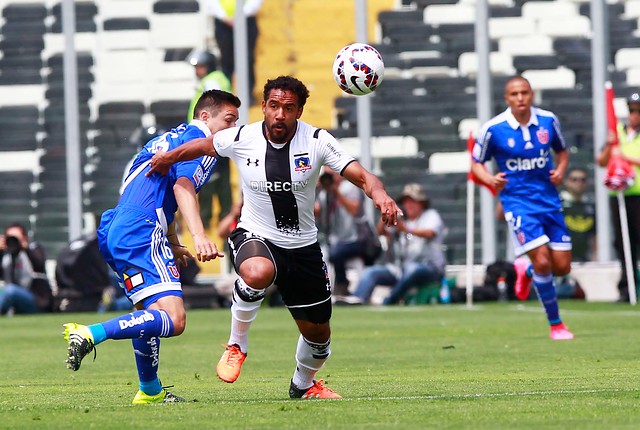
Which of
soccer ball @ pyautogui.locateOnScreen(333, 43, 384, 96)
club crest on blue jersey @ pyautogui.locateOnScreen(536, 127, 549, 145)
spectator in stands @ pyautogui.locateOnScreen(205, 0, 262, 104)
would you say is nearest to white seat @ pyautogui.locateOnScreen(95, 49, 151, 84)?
spectator in stands @ pyautogui.locateOnScreen(205, 0, 262, 104)

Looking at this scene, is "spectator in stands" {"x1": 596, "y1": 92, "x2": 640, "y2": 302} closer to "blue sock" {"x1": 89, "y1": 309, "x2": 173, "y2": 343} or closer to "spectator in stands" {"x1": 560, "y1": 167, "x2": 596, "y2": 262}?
"spectator in stands" {"x1": 560, "y1": 167, "x2": 596, "y2": 262}

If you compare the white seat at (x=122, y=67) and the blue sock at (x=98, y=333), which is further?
the white seat at (x=122, y=67)

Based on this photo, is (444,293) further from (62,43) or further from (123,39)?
(62,43)

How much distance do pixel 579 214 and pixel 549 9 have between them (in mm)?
5362

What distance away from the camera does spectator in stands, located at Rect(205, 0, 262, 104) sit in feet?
79.0

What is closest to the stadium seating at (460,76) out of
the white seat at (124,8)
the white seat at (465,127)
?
the white seat at (465,127)

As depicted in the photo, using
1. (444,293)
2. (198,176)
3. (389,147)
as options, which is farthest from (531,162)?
(389,147)

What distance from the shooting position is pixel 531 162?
14070mm

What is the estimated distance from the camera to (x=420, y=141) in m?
24.0

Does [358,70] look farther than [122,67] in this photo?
No

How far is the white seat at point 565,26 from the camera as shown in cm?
2530

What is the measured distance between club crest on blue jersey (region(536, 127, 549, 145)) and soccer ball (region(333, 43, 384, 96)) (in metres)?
4.77

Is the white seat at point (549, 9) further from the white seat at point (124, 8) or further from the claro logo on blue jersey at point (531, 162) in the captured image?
the claro logo on blue jersey at point (531, 162)

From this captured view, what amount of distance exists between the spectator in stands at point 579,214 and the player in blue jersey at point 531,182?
301 inches
